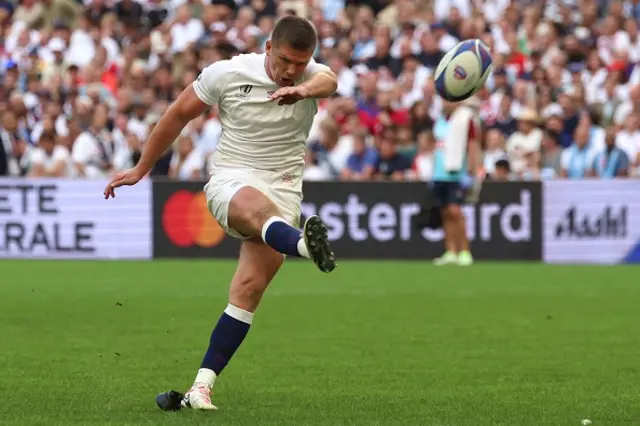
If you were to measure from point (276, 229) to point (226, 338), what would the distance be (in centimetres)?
71

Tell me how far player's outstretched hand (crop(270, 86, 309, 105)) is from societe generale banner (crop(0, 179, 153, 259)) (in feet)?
42.9

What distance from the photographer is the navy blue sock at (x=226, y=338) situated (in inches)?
274

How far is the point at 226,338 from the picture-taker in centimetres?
697

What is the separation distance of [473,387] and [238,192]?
1.82 metres

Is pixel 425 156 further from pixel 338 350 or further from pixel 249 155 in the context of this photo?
pixel 249 155

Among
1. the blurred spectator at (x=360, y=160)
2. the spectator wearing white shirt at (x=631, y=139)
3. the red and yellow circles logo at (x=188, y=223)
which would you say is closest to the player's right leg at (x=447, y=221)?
the blurred spectator at (x=360, y=160)

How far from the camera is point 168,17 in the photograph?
25.3 metres

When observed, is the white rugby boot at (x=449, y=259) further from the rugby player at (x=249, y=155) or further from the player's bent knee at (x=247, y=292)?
the player's bent knee at (x=247, y=292)

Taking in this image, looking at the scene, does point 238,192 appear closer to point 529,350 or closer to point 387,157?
point 529,350

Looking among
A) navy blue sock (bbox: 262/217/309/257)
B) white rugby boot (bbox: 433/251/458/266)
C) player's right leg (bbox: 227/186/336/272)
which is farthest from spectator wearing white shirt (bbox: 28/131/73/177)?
navy blue sock (bbox: 262/217/309/257)

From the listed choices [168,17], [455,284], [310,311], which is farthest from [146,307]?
[168,17]

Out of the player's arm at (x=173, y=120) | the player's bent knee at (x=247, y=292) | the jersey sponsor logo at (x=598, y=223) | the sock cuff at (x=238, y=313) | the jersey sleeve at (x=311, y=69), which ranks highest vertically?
the jersey sleeve at (x=311, y=69)

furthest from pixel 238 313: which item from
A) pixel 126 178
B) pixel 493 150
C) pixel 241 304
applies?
pixel 493 150

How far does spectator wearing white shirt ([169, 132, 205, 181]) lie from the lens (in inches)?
821
